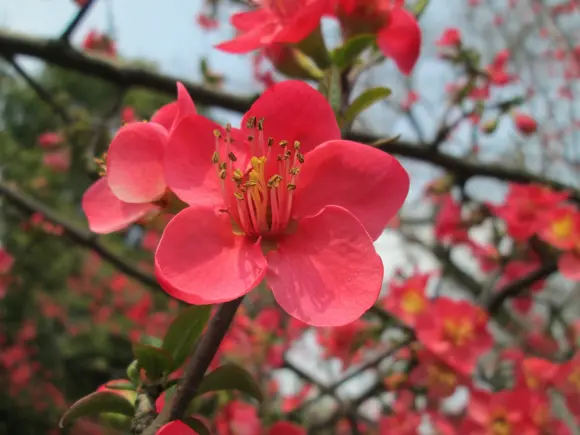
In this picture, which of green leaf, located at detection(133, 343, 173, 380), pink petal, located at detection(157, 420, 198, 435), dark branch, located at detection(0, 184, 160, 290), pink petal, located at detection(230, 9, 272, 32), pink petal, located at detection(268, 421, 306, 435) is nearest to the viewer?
pink petal, located at detection(157, 420, 198, 435)

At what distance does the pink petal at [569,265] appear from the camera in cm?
108

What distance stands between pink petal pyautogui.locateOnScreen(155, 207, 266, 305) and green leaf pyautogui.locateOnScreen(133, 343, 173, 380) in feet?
0.31

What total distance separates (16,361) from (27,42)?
7.39 ft

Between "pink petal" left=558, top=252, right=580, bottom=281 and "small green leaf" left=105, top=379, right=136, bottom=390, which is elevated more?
"small green leaf" left=105, top=379, right=136, bottom=390

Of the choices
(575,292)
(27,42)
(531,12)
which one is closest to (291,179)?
(27,42)

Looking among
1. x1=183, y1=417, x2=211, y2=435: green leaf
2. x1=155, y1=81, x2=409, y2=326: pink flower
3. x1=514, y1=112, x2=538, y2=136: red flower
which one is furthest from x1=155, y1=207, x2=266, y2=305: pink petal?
x1=514, y1=112, x2=538, y2=136: red flower

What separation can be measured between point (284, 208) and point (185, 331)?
15cm

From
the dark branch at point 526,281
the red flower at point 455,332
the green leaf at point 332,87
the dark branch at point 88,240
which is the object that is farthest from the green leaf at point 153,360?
the dark branch at point 526,281

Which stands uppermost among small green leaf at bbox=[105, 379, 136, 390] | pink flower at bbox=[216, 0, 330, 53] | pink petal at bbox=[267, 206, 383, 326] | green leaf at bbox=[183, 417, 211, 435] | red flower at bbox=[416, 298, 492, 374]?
pink flower at bbox=[216, 0, 330, 53]

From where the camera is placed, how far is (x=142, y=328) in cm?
311

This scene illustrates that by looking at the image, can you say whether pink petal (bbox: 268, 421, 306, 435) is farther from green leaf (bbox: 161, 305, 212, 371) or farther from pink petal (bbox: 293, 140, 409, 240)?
pink petal (bbox: 293, 140, 409, 240)

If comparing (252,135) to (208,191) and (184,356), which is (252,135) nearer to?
(208,191)

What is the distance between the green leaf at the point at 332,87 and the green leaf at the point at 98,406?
1.02 feet

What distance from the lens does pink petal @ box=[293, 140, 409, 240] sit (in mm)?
409
